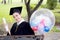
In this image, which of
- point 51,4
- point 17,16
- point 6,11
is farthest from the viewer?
point 51,4

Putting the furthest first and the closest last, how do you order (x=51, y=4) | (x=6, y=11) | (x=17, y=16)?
1. (x=51, y=4)
2. (x=6, y=11)
3. (x=17, y=16)

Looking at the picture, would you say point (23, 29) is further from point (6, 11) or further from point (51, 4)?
point (51, 4)

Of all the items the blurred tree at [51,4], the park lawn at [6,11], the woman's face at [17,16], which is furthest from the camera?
the blurred tree at [51,4]

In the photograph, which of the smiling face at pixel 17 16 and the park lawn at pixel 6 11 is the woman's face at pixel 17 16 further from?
the park lawn at pixel 6 11

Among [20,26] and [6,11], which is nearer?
[20,26]

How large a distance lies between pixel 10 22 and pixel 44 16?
136 inches

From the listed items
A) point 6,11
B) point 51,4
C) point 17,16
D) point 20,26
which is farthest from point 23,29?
point 51,4

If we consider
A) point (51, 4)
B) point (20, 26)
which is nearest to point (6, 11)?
point (51, 4)

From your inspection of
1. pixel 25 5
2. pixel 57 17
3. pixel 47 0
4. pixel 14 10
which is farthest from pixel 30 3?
pixel 14 10

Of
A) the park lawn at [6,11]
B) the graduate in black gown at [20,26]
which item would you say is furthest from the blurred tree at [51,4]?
the graduate in black gown at [20,26]

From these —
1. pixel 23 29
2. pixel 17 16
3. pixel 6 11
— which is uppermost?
pixel 17 16

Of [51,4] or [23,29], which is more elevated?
[23,29]

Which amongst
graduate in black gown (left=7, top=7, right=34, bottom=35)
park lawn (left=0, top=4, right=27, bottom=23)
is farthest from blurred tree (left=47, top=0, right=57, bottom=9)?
graduate in black gown (left=7, top=7, right=34, bottom=35)

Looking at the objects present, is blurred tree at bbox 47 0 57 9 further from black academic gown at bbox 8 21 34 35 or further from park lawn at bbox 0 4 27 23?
black academic gown at bbox 8 21 34 35
